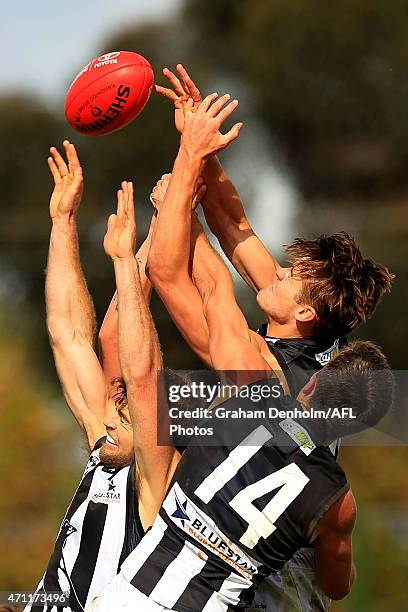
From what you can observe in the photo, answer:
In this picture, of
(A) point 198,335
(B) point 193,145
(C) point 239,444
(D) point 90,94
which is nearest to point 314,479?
(C) point 239,444

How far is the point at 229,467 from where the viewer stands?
8.76 ft

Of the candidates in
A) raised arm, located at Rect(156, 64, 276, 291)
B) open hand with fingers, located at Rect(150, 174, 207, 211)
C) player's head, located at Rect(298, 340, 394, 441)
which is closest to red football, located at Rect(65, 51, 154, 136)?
raised arm, located at Rect(156, 64, 276, 291)

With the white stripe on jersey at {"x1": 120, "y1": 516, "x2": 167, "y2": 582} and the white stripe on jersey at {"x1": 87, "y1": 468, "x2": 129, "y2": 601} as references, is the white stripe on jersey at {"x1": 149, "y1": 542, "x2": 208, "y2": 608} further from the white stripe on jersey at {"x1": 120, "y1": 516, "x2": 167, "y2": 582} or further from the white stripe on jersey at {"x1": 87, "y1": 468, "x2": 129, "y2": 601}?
the white stripe on jersey at {"x1": 87, "y1": 468, "x2": 129, "y2": 601}

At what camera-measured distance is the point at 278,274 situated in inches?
127

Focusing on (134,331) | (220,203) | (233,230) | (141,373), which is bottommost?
(141,373)

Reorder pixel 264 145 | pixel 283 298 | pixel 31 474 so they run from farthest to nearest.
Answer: pixel 264 145 < pixel 31 474 < pixel 283 298

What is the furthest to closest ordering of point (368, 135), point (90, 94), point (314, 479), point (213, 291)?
point (368, 135) < point (90, 94) < point (213, 291) < point (314, 479)

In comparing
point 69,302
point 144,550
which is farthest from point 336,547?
point 69,302

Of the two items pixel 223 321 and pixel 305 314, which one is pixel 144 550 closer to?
pixel 223 321

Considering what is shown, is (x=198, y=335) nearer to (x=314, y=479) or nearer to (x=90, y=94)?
(x=314, y=479)

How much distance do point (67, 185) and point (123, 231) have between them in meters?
0.66

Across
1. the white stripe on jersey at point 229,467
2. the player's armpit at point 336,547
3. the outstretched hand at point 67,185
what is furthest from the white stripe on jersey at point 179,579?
the outstretched hand at point 67,185

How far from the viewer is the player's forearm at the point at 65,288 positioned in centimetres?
372

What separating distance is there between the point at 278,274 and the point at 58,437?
4328mm
